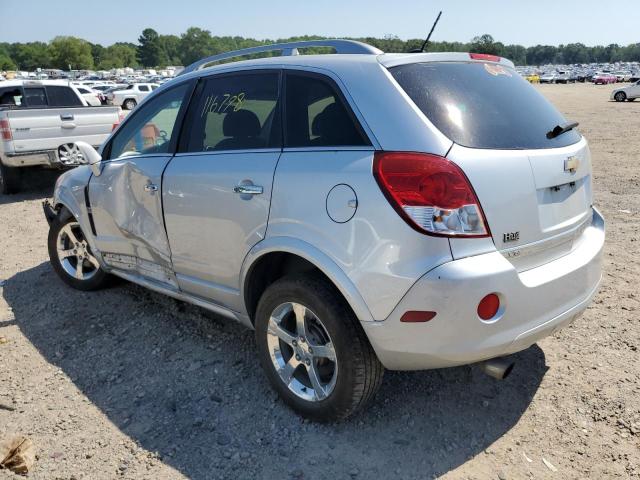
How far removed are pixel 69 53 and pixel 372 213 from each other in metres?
178

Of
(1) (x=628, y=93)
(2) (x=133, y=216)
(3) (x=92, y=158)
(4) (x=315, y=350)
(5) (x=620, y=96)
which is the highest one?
(3) (x=92, y=158)

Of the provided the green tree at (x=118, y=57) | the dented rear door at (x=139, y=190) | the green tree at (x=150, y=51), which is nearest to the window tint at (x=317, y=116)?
the dented rear door at (x=139, y=190)

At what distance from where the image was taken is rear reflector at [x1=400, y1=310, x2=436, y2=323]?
2.39m

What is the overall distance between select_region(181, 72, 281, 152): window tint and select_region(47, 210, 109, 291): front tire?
1816 millimetres

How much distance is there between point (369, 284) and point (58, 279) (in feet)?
12.4

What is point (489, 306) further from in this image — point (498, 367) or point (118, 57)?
point (118, 57)

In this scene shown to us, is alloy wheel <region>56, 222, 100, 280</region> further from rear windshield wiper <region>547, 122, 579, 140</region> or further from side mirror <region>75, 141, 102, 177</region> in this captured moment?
rear windshield wiper <region>547, 122, 579, 140</region>

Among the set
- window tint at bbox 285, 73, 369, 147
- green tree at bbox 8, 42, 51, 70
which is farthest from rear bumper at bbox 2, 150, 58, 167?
green tree at bbox 8, 42, 51, 70

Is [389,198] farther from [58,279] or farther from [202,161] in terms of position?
[58,279]

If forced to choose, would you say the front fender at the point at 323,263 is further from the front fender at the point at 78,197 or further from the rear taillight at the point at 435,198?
the front fender at the point at 78,197

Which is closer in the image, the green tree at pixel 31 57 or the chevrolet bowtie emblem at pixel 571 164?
the chevrolet bowtie emblem at pixel 571 164

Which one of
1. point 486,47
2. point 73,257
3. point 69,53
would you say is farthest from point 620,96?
point 69,53

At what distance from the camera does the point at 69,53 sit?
15762 centimetres

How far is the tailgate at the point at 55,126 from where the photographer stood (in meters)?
8.59
